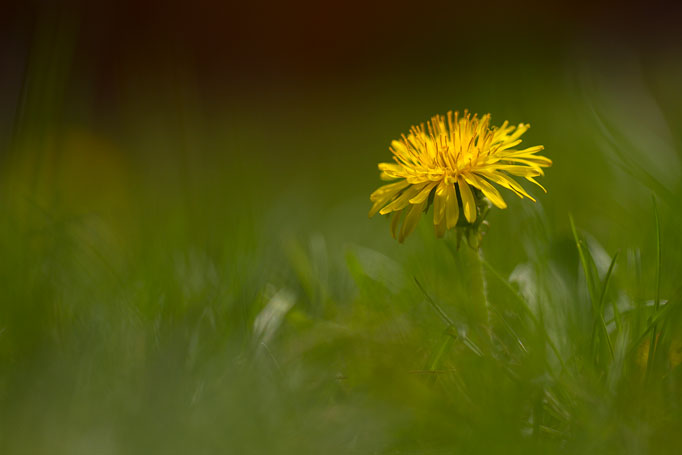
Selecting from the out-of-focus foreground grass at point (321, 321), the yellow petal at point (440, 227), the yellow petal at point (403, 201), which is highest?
the yellow petal at point (403, 201)

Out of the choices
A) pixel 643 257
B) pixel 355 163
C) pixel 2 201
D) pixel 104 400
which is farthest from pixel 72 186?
pixel 643 257

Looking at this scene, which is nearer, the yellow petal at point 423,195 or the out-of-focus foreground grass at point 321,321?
the out-of-focus foreground grass at point 321,321

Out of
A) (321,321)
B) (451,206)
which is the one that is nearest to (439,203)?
(451,206)

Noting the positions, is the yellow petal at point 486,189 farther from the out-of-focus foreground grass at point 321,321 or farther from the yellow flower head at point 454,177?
the out-of-focus foreground grass at point 321,321

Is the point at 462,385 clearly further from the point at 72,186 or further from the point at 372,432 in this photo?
the point at 72,186

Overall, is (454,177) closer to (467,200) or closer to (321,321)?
(467,200)

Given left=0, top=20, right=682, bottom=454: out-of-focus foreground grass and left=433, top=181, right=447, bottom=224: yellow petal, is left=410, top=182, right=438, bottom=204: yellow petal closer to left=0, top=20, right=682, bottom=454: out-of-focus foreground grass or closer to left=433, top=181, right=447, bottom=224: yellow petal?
left=433, top=181, right=447, bottom=224: yellow petal

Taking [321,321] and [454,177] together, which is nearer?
[454,177]

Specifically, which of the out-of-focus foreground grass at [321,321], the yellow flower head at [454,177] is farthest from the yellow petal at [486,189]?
the out-of-focus foreground grass at [321,321]

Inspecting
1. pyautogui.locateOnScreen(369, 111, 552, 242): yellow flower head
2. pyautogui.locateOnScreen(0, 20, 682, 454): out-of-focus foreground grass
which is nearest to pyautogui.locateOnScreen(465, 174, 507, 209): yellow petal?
pyautogui.locateOnScreen(369, 111, 552, 242): yellow flower head
